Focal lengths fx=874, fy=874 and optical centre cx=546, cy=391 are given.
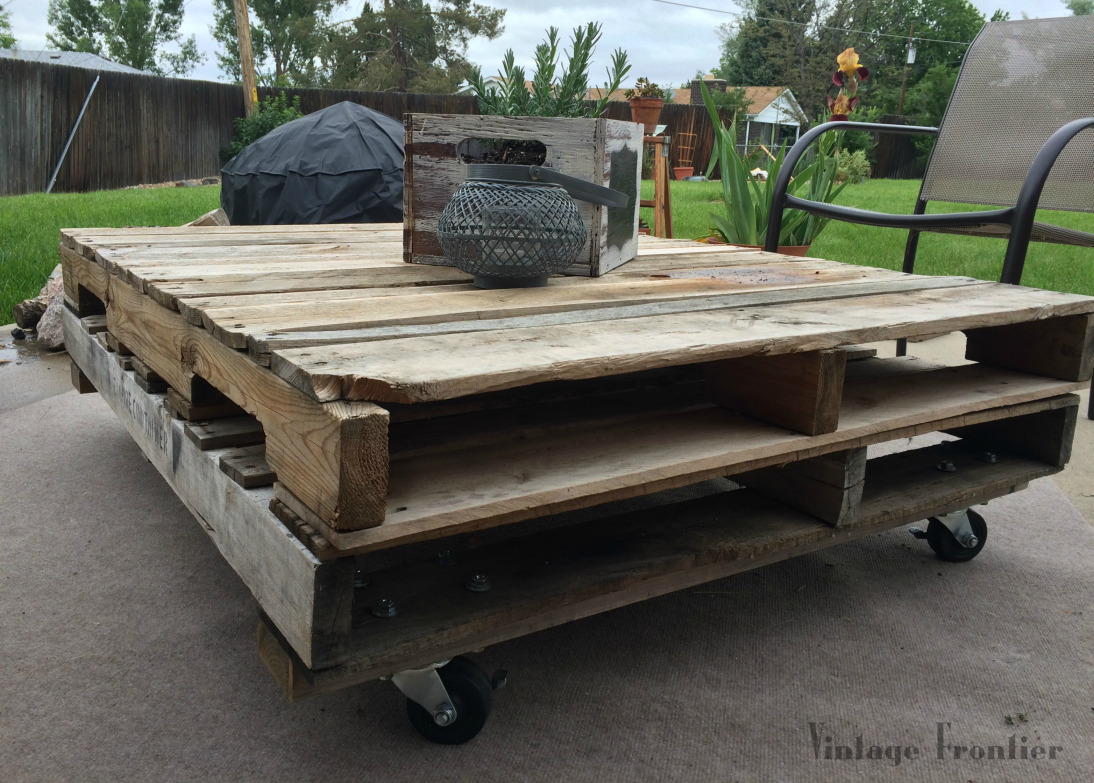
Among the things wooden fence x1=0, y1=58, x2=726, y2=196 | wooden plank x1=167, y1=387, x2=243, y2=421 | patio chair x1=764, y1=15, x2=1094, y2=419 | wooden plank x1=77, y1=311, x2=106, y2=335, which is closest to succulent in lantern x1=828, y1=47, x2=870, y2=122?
patio chair x1=764, y1=15, x2=1094, y2=419

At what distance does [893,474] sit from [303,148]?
4.43 meters

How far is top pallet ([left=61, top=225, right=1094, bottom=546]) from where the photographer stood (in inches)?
38.0

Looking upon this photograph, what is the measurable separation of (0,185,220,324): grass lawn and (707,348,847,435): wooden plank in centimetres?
362

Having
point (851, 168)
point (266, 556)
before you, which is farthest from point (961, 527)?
point (851, 168)

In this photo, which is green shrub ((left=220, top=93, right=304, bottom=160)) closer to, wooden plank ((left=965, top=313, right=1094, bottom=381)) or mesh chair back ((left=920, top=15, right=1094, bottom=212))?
mesh chair back ((left=920, top=15, right=1094, bottom=212))

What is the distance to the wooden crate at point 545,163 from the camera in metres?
1.72

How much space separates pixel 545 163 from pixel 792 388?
0.74 m

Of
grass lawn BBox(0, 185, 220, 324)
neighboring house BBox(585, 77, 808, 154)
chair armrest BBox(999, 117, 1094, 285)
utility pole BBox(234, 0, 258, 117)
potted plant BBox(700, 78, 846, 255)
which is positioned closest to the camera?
chair armrest BBox(999, 117, 1094, 285)

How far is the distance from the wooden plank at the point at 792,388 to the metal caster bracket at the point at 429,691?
23.9 inches

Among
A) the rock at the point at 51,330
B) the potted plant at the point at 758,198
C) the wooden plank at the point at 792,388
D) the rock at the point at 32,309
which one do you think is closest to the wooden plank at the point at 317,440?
the wooden plank at the point at 792,388

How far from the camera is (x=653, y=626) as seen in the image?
154 cm

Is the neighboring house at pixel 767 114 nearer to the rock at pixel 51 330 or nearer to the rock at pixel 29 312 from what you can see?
the rock at pixel 29 312

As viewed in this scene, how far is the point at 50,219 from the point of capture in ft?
19.5

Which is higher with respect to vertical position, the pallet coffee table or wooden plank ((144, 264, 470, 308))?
wooden plank ((144, 264, 470, 308))
